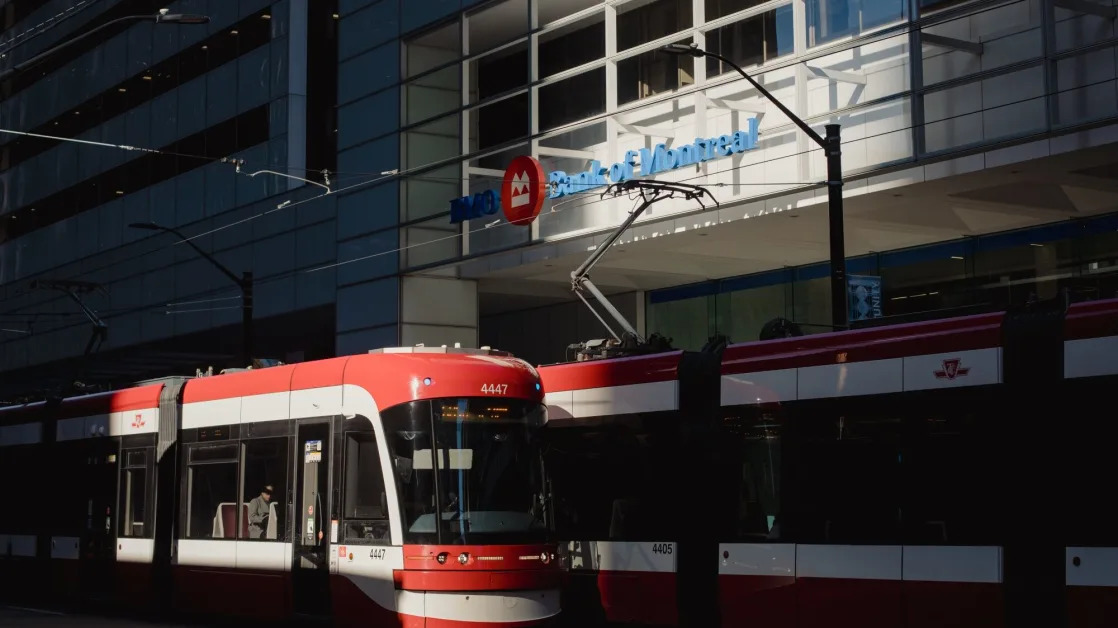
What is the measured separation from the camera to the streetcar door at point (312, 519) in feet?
53.2

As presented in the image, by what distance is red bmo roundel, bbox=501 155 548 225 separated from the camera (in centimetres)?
2972

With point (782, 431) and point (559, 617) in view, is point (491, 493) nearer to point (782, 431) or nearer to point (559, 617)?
point (559, 617)

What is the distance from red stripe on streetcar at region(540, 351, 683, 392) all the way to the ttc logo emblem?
3.41 m

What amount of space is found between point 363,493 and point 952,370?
6516 mm

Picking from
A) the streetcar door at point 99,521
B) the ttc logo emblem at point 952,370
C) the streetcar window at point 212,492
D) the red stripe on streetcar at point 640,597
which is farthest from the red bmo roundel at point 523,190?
the ttc logo emblem at point 952,370

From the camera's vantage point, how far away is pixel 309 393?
16.8 meters

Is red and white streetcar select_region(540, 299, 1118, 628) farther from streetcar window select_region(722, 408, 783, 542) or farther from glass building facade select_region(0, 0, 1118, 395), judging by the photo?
glass building facade select_region(0, 0, 1118, 395)

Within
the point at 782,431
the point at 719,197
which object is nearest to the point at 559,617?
the point at 782,431

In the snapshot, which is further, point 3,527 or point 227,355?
point 227,355

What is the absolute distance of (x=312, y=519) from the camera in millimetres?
16438

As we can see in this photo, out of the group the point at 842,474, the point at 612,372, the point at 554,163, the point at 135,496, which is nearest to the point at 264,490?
the point at 135,496

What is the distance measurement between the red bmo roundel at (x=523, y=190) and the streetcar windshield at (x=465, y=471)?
558 inches

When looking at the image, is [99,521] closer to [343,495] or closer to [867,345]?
[343,495]

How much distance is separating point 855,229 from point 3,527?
52.9 ft
